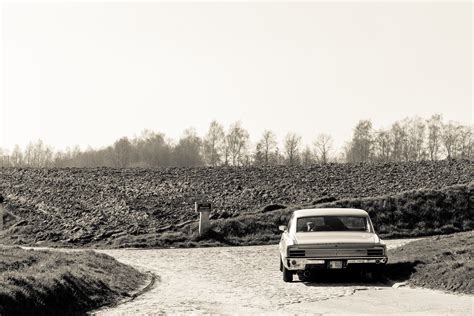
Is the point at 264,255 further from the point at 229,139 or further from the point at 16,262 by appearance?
the point at 229,139

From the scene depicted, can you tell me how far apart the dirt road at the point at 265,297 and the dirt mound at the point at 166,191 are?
1524 cm

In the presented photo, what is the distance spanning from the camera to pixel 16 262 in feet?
59.1

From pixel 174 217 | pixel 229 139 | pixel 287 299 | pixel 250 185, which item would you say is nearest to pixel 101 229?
pixel 174 217

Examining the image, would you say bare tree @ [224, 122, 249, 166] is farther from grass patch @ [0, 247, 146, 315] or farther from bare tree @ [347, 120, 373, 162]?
grass patch @ [0, 247, 146, 315]

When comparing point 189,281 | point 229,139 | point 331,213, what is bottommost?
point 189,281

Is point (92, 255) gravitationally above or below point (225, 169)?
below

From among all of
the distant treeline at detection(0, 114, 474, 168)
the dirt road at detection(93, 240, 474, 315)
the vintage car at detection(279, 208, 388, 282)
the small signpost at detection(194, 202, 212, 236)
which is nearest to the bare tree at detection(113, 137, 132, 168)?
the distant treeline at detection(0, 114, 474, 168)

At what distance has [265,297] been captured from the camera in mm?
15500

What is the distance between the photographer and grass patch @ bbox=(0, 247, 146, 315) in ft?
41.9

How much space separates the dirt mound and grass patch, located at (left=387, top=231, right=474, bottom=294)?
15.4 m

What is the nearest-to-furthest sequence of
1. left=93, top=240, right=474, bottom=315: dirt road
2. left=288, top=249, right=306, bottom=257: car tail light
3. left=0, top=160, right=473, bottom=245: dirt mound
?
left=93, top=240, right=474, bottom=315: dirt road → left=288, top=249, right=306, bottom=257: car tail light → left=0, top=160, right=473, bottom=245: dirt mound

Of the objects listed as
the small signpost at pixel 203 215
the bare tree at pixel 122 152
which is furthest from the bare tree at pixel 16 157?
the small signpost at pixel 203 215

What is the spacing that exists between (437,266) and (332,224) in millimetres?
2957

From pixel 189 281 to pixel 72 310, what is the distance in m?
6.00
